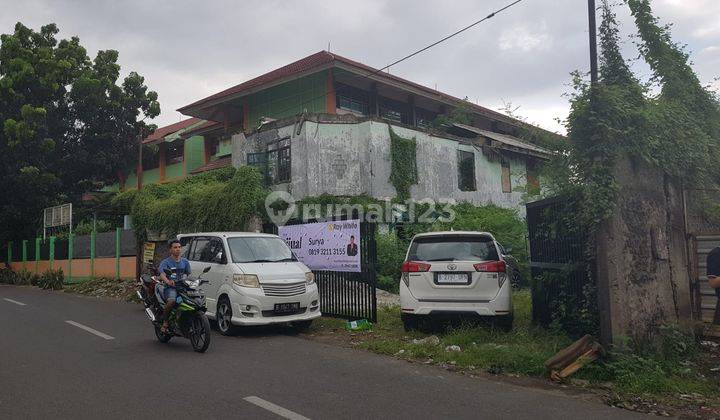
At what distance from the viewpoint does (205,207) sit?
62.7 feet

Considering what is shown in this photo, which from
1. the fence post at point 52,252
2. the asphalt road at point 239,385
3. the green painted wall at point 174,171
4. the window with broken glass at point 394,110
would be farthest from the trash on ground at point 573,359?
the green painted wall at point 174,171

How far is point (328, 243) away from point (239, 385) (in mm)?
5660

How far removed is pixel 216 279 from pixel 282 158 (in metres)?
11.2

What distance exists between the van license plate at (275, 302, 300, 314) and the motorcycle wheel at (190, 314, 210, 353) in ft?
5.53

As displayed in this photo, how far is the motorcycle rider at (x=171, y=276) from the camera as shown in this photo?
8555 millimetres

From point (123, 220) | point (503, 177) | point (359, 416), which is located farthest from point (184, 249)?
point (123, 220)

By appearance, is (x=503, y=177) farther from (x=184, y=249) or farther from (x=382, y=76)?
(x=184, y=249)

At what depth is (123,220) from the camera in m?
30.9

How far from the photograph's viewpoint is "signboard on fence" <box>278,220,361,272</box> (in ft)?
36.2

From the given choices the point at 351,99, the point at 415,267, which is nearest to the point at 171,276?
the point at 415,267

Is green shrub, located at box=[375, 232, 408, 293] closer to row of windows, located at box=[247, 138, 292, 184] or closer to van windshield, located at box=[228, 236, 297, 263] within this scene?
row of windows, located at box=[247, 138, 292, 184]

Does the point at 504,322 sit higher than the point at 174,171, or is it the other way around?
the point at 174,171

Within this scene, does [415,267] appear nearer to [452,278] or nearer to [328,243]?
[452,278]

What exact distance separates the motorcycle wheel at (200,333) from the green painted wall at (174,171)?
1027 inches
